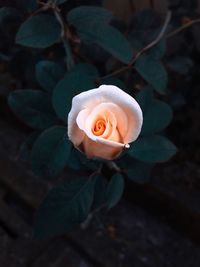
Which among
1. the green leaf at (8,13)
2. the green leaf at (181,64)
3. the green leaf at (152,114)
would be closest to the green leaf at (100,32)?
the green leaf at (152,114)

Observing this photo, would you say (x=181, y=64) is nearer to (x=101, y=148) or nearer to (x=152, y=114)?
(x=152, y=114)

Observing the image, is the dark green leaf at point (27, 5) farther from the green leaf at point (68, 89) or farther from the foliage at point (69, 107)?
the green leaf at point (68, 89)

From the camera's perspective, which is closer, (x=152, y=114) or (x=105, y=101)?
(x=105, y=101)

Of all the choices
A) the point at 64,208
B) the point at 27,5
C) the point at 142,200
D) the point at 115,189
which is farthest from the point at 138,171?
the point at 27,5

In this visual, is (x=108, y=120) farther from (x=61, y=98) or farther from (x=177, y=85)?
(x=177, y=85)

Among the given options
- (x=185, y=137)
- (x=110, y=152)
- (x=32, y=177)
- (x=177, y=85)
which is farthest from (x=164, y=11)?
(x=110, y=152)

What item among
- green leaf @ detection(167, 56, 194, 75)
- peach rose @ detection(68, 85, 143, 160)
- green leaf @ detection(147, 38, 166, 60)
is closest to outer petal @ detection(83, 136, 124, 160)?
peach rose @ detection(68, 85, 143, 160)
